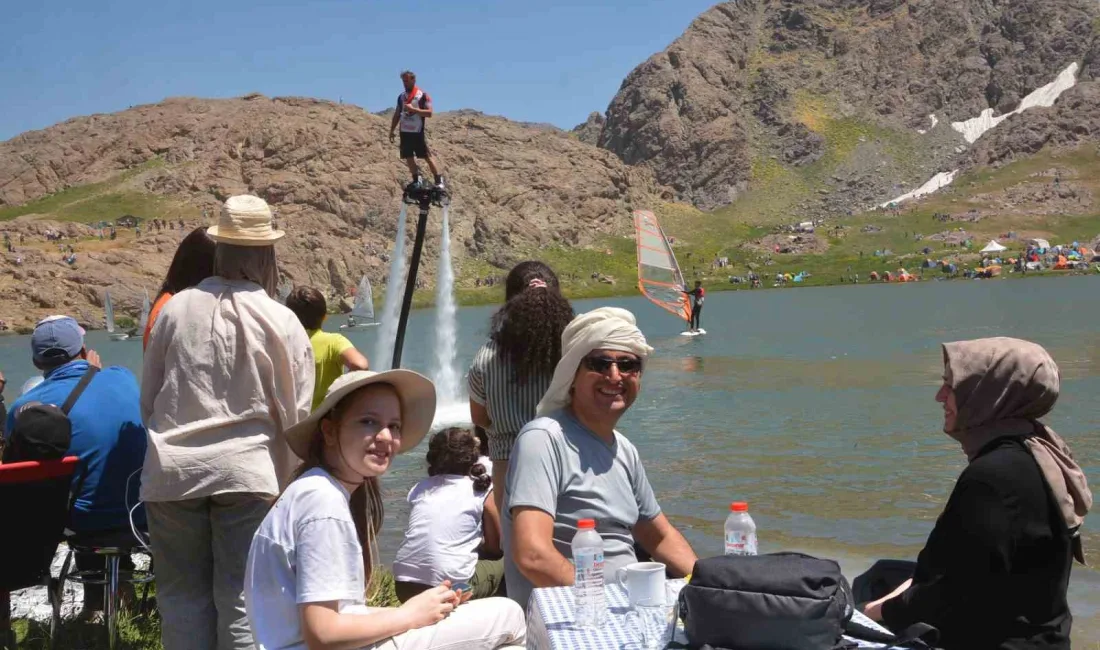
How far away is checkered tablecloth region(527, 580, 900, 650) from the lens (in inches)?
138

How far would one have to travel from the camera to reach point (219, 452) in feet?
15.6

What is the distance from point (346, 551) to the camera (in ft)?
11.8

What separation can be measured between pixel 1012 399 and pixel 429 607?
237 centimetres

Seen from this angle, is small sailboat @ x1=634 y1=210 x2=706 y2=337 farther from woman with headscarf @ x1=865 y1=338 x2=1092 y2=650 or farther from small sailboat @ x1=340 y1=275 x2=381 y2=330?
woman with headscarf @ x1=865 y1=338 x2=1092 y2=650

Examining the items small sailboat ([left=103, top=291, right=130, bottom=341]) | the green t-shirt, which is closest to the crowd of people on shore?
the green t-shirt

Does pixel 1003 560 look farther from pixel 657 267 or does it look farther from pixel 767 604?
pixel 657 267

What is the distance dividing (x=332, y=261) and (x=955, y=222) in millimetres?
117971

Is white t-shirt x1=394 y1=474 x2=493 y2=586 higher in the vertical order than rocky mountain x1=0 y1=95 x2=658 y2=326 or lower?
lower

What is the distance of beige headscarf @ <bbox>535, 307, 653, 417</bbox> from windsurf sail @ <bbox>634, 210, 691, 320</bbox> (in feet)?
135

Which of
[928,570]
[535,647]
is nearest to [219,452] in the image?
[535,647]

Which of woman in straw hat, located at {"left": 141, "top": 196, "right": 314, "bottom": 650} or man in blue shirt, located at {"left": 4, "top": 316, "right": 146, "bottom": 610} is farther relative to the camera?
man in blue shirt, located at {"left": 4, "top": 316, "right": 146, "bottom": 610}

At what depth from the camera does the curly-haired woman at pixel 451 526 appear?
6.14 m

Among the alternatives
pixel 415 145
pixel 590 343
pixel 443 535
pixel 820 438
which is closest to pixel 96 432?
pixel 443 535

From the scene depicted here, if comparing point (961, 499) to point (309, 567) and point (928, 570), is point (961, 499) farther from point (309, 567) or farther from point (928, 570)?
point (309, 567)
